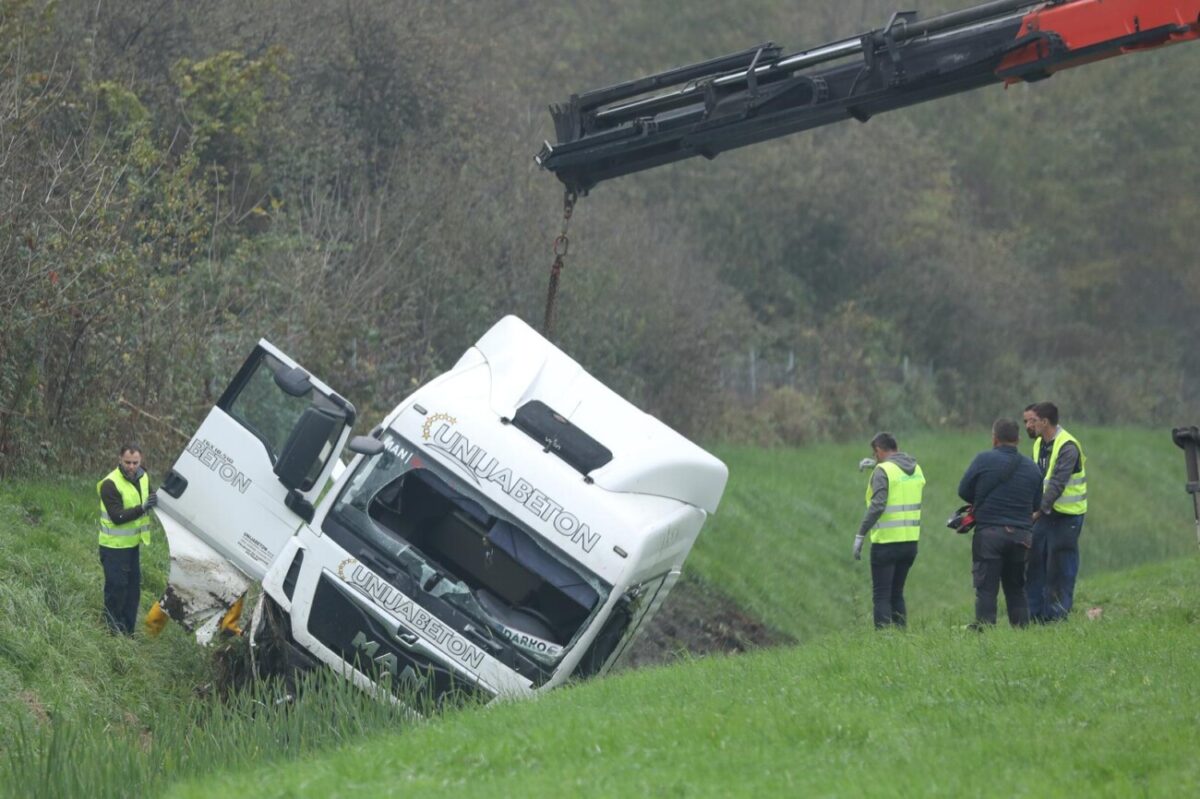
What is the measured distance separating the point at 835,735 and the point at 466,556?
4.04m

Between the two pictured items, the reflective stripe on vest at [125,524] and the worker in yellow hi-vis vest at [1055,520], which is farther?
the worker in yellow hi-vis vest at [1055,520]

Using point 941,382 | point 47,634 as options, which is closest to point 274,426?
point 47,634

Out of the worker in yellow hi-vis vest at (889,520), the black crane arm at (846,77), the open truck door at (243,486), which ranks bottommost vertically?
the open truck door at (243,486)

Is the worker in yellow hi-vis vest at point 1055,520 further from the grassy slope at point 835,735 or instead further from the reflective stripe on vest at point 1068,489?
the grassy slope at point 835,735

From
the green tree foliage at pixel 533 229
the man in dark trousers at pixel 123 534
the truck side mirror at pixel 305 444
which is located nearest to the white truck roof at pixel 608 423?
A: the truck side mirror at pixel 305 444

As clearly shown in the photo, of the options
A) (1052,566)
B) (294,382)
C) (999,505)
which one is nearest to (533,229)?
(1052,566)

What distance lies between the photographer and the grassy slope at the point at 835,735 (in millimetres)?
7621

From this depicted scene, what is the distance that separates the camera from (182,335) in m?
18.2

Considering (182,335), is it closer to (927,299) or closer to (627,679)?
(627,679)

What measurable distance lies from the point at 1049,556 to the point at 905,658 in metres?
3.55

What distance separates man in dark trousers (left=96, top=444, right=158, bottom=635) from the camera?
12648 mm

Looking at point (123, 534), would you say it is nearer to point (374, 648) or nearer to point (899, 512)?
point (374, 648)

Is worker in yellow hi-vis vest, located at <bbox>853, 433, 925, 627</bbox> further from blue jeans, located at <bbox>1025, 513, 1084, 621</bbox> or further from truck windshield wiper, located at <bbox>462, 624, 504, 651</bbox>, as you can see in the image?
truck windshield wiper, located at <bbox>462, 624, 504, 651</bbox>

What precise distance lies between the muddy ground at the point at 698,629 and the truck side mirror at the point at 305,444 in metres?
5.49
